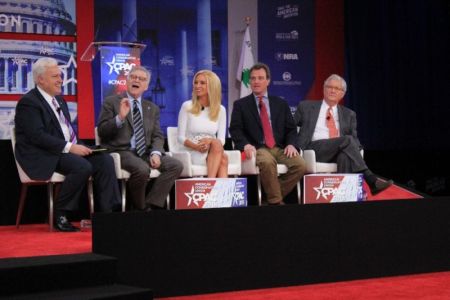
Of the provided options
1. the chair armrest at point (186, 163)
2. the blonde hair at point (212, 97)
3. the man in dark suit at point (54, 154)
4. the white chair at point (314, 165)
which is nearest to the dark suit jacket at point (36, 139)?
A: the man in dark suit at point (54, 154)

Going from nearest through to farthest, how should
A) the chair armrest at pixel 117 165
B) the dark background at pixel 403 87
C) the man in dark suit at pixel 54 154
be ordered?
the man in dark suit at pixel 54 154, the chair armrest at pixel 117 165, the dark background at pixel 403 87

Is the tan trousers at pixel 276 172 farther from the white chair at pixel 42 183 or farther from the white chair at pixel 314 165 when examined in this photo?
→ the white chair at pixel 42 183

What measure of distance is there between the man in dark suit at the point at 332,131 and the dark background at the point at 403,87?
1848mm

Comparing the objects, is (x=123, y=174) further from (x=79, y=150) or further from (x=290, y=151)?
(x=290, y=151)

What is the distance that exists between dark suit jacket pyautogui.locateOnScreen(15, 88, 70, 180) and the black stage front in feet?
5.27

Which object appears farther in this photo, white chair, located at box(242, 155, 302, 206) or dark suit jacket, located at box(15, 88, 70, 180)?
white chair, located at box(242, 155, 302, 206)

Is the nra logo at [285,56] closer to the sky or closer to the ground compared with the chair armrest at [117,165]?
closer to the sky

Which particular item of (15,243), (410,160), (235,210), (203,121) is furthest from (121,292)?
(410,160)

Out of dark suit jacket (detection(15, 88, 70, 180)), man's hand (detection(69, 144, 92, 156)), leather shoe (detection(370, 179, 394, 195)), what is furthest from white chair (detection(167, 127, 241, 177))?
leather shoe (detection(370, 179, 394, 195))

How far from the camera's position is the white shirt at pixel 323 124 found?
242 inches

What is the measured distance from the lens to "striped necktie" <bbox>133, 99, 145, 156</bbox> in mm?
5422

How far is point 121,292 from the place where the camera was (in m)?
3.27

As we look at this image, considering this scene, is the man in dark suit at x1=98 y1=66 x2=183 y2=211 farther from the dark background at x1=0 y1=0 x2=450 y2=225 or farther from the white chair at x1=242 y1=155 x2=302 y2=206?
the dark background at x1=0 y1=0 x2=450 y2=225

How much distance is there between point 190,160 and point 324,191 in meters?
0.98
